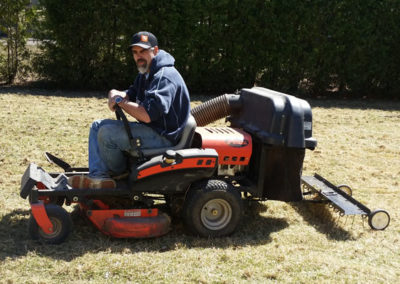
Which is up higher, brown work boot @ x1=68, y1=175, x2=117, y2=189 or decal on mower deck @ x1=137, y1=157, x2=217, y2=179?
decal on mower deck @ x1=137, y1=157, x2=217, y2=179

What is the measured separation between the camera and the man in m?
4.43

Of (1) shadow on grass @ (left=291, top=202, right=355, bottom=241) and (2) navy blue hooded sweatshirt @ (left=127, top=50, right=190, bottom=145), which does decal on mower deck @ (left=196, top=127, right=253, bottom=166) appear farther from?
(1) shadow on grass @ (left=291, top=202, right=355, bottom=241)

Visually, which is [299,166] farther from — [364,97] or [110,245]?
[364,97]

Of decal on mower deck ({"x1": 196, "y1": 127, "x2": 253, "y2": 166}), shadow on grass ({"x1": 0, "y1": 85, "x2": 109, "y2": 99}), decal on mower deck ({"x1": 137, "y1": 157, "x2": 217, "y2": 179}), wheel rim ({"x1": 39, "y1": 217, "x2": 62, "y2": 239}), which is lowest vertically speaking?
wheel rim ({"x1": 39, "y1": 217, "x2": 62, "y2": 239})

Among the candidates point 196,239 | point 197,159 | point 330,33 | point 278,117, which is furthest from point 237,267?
point 330,33

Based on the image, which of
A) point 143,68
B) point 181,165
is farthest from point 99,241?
point 143,68

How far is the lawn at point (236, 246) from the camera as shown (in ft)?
13.0

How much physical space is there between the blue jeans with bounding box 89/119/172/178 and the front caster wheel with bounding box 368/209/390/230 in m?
1.86

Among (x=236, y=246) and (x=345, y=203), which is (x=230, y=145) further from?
(x=345, y=203)

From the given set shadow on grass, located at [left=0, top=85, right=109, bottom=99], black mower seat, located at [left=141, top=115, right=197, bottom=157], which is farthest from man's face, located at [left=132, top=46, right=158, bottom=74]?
shadow on grass, located at [left=0, top=85, right=109, bottom=99]

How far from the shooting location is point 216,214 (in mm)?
4672

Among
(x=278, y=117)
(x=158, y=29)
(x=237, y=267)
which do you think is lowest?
(x=237, y=267)

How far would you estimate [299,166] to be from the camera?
15.7ft

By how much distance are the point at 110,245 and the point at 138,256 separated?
0.29 metres
